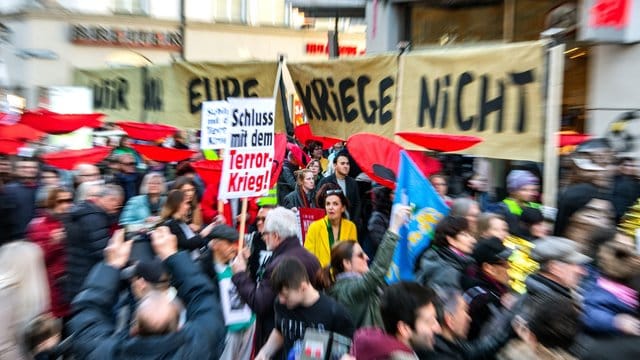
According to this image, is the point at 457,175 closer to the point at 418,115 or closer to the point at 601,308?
the point at 418,115

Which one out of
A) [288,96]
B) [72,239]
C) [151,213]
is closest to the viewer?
[72,239]

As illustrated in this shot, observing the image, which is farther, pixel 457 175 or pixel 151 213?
pixel 457 175

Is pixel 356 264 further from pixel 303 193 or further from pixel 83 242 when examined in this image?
pixel 303 193

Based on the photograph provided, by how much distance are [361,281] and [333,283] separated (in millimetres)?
366

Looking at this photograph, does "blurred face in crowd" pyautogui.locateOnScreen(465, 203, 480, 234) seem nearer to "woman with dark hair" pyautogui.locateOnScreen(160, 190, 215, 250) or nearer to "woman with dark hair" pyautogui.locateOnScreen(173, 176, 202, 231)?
"woman with dark hair" pyautogui.locateOnScreen(160, 190, 215, 250)

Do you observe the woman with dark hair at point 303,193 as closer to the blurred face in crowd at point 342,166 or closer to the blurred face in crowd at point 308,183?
the blurred face in crowd at point 308,183

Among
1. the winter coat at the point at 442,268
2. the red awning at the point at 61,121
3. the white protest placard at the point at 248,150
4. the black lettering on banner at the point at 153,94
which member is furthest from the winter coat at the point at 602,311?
the red awning at the point at 61,121

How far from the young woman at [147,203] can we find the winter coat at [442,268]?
334 cm

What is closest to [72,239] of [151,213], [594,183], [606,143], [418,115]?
[151,213]

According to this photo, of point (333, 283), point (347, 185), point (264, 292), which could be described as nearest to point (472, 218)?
point (333, 283)

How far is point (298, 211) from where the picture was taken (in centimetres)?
796

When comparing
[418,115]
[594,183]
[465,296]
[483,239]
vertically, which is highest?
[418,115]

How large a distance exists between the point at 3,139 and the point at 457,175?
18.7 ft

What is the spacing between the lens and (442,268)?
14.9 ft
